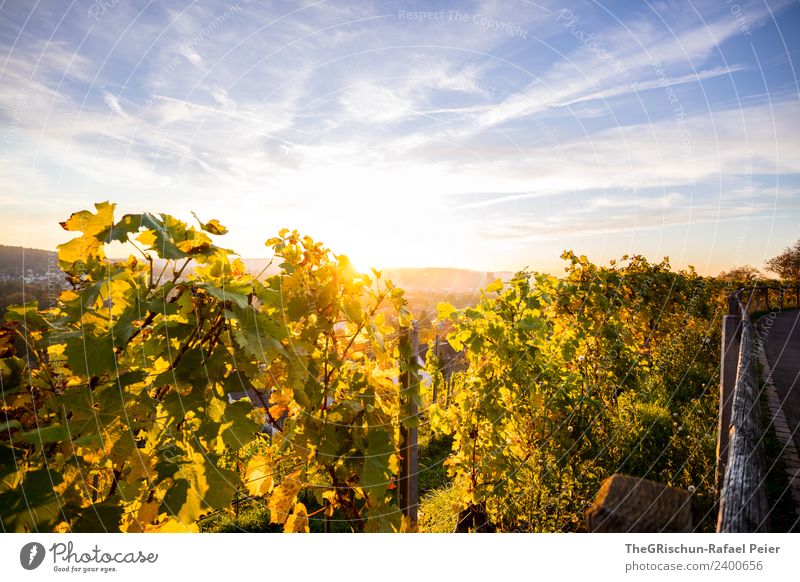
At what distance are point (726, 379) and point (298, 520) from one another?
376 centimetres

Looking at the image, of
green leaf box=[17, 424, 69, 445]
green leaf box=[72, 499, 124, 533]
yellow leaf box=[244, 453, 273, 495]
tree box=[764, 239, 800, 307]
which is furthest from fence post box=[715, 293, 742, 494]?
tree box=[764, 239, 800, 307]

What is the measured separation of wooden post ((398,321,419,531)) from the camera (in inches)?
103

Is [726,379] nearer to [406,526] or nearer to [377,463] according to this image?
[406,526]

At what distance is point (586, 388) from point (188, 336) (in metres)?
4.99

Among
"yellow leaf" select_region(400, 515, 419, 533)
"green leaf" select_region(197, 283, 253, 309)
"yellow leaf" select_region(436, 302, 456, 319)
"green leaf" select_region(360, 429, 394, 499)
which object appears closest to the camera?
"green leaf" select_region(197, 283, 253, 309)

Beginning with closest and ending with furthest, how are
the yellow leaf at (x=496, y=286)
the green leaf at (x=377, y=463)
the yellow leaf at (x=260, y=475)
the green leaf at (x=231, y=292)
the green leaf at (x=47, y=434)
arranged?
1. the green leaf at (x=47, y=434)
2. the green leaf at (x=231, y=292)
3. the green leaf at (x=377, y=463)
4. the yellow leaf at (x=260, y=475)
5. the yellow leaf at (x=496, y=286)

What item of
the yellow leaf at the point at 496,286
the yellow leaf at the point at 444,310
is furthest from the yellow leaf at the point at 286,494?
the yellow leaf at the point at 496,286

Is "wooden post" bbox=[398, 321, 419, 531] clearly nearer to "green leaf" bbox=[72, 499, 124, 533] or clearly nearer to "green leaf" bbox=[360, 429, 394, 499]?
"green leaf" bbox=[360, 429, 394, 499]

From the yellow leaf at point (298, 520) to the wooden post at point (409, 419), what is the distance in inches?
23.3

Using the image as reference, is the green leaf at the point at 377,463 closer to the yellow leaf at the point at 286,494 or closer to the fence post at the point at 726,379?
the yellow leaf at the point at 286,494

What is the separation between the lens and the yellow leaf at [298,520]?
7.81ft

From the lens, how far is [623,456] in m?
5.05
